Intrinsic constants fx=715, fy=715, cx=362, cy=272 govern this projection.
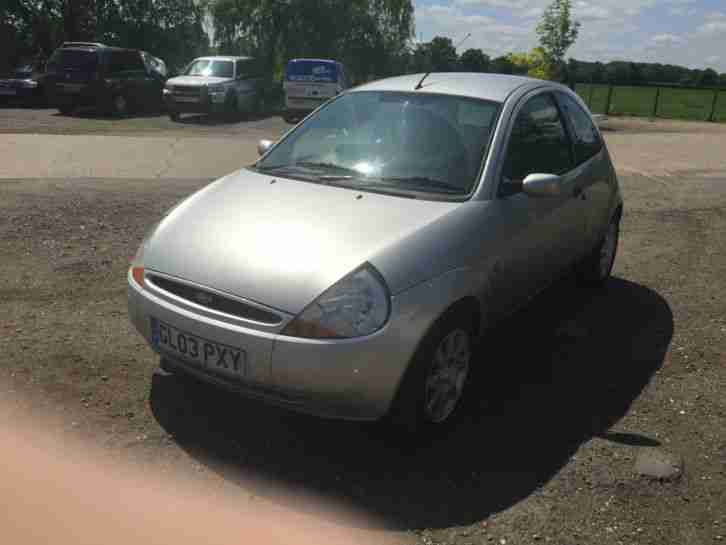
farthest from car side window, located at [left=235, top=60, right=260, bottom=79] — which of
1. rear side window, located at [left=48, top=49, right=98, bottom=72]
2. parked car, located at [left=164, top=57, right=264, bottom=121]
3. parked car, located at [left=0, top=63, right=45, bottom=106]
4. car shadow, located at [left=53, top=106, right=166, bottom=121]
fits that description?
parked car, located at [left=0, top=63, right=45, bottom=106]

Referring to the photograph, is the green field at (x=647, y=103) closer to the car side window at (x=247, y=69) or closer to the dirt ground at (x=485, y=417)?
the car side window at (x=247, y=69)

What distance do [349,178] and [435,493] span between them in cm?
179

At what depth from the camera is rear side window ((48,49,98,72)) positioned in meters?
19.6

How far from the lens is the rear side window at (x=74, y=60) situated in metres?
19.6

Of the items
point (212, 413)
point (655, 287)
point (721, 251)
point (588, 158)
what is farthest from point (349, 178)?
point (721, 251)

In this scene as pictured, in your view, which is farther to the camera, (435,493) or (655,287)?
(655,287)

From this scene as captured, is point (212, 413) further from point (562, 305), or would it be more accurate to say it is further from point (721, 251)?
point (721, 251)

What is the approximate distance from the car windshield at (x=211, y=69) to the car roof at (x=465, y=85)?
57.7 feet

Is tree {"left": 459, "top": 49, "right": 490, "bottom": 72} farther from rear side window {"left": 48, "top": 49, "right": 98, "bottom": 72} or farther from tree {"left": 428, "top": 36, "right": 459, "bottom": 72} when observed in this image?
rear side window {"left": 48, "top": 49, "right": 98, "bottom": 72}

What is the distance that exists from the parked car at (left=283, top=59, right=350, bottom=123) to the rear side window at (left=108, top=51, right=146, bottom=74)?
4.47 metres

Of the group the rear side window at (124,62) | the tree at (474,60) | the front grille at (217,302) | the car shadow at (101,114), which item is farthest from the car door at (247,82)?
the front grille at (217,302)

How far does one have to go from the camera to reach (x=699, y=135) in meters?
20.9

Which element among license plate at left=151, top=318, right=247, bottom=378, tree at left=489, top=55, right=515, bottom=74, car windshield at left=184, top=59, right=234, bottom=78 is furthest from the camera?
tree at left=489, top=55, right=515, bottom=74

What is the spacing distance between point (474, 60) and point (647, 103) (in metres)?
9.74
